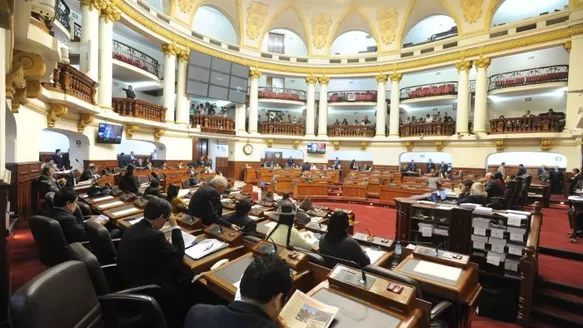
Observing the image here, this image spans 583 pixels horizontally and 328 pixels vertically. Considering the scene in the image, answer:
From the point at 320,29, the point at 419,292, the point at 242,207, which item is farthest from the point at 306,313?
the point at 320,29

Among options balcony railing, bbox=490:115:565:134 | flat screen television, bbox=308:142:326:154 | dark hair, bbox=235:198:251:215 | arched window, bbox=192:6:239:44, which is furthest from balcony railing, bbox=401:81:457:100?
dark hair, bbox=235:198:251:215

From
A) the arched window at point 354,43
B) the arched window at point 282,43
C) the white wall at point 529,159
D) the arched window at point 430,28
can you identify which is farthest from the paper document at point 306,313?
the arched window at point 354,43

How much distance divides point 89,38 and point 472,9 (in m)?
16.7

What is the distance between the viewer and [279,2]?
54.3 feet

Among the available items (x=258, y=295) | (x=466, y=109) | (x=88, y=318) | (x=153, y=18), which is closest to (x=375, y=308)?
(x=258, y=295)

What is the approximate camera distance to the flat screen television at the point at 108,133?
29.3 feet

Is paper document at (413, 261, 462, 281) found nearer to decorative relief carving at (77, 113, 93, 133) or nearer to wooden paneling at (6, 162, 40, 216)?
wooden paneling at (6, 162, 40, 216)

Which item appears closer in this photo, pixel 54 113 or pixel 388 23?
pixel 54 113

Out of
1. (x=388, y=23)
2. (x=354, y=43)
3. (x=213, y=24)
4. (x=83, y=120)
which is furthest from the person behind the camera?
(x=354, y=43)

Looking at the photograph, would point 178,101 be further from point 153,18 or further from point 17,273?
point 17,273

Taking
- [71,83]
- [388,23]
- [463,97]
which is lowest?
[71,83]

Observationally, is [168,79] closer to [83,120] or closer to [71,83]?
[83,120]

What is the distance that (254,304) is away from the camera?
1179 millimetres

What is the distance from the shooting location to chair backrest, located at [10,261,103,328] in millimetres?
1081
